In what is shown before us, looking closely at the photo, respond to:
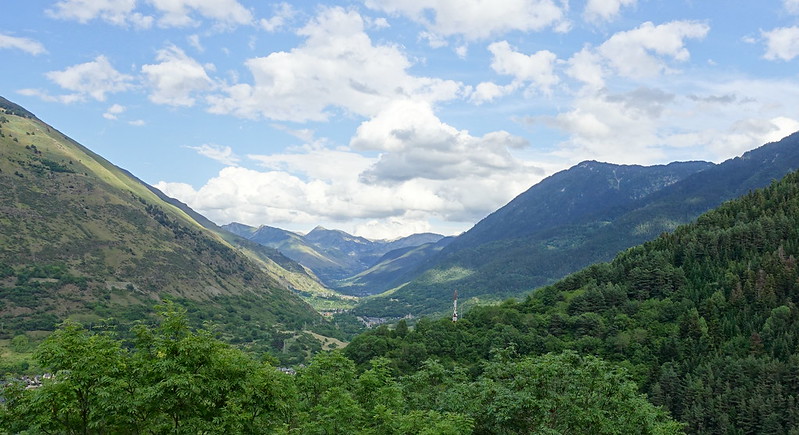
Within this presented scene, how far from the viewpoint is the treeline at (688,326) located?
10194cm

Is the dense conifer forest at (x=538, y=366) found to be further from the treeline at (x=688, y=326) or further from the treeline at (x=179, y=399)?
the treeline at (x=688, y=326)

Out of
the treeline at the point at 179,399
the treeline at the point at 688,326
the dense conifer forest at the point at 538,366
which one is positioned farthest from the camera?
the treeline at the point at 688,326

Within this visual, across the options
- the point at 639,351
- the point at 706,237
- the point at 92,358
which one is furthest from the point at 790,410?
the point at 92,358

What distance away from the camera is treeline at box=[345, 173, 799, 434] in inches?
4013

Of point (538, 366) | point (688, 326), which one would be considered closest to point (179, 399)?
point (538, 366)

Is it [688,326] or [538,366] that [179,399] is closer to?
[538,366]

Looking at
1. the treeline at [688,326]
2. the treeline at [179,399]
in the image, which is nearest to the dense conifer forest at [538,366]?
the treeline at [179,399]

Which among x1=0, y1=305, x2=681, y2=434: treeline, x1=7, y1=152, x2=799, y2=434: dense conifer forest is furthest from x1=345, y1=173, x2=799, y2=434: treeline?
x1=0, y1=305, x2=681, y2=434: treeline

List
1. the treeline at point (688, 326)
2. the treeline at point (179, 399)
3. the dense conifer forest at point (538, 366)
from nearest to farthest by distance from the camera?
the treeline at point (179, 399)
the dense conifer forest at point (538, 366)
the treeline at point (688, 326)

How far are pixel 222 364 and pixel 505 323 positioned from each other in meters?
125

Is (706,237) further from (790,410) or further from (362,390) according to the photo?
(362,390)

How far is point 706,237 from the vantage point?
16025 centimetres

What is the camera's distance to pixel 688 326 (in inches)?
4887

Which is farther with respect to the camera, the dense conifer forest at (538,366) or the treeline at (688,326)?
the treeline at (688,326)
